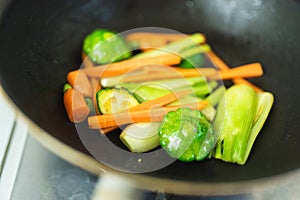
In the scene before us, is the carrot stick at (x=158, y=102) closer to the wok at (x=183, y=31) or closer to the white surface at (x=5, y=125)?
the wok at (x=183, y=31)

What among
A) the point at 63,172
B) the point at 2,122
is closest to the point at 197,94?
the point at 63,172

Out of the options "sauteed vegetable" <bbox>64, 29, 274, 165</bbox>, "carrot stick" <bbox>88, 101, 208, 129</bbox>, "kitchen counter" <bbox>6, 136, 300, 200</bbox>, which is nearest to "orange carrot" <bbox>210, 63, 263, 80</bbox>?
"sauteed vegetable" <bbox>64, 29, 274, 165</bbox>

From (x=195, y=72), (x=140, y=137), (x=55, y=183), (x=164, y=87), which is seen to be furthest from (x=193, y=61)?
(x=55, y=183)

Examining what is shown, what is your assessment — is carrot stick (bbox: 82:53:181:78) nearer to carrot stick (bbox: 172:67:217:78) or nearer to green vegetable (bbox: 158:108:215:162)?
carrot stick (bbox: 172:67:217:78)

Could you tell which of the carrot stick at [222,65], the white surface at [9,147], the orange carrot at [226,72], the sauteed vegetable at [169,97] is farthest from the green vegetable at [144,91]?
the white surface at [9,147]

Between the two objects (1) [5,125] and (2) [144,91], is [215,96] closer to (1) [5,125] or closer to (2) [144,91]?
(2) [144,91]
